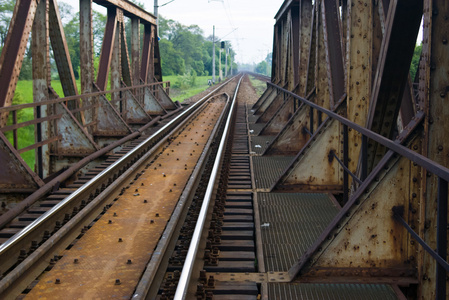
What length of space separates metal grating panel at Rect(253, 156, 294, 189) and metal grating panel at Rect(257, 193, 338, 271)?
732 mm

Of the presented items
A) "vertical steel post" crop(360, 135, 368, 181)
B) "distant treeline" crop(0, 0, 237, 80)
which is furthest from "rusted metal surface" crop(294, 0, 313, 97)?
"distant treeline" crop(0, 0, 237, 80)

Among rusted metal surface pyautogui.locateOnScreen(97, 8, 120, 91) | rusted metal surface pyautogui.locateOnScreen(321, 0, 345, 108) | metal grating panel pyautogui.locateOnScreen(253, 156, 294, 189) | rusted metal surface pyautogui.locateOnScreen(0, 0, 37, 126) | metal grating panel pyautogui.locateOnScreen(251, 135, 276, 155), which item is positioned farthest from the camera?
rusted metal surface pyautogui.locateOnScreen(97, 8, 120, 91)

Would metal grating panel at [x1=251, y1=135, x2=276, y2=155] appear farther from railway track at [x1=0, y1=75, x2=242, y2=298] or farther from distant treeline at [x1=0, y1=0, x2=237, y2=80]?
distant treeline at [x1=0, y1=0, x2=237, y2=80]

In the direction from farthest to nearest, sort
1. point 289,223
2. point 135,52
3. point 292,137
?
point 135,52 < point 292,137 < point 289,223

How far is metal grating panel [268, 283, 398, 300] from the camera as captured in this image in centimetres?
411

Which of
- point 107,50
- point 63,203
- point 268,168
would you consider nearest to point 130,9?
point 107,50

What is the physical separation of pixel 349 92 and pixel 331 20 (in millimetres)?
1859

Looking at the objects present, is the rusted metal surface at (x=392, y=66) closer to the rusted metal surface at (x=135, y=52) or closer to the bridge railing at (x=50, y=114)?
the bridge railing at (x=50, y=114)

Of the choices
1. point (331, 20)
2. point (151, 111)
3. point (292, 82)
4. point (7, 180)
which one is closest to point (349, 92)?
point (331, 20)

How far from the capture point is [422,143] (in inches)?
155

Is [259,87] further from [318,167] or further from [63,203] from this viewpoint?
[63,203]

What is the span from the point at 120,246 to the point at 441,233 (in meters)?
3.23

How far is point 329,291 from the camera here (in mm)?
4230

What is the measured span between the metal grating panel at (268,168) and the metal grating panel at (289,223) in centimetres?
73
